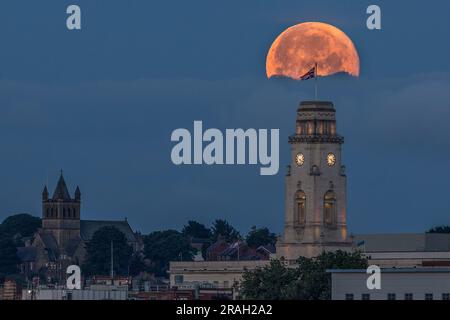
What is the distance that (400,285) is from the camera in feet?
499

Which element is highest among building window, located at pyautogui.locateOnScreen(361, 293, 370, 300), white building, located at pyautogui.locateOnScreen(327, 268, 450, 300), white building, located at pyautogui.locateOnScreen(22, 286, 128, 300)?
white building, located at pyautogui.locateOnScreen(22, 286, 128, 300)

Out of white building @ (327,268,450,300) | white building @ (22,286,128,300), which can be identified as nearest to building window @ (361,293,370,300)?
white building @ (327,268,450,300)

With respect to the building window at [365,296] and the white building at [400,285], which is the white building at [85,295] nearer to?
the white building at [400,285]

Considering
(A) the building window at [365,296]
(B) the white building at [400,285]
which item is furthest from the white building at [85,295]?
(A) the building window at [365,296]

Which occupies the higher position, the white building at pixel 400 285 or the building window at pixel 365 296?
the white building at pixel 400 285

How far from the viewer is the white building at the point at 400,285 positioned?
15025 centimetres

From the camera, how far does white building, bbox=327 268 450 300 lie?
150250 mm

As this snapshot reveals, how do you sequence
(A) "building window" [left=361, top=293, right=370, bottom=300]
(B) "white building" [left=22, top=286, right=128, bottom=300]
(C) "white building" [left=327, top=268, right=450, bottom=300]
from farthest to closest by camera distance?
(B) "white building" [left=22, top=286, right=128, bottom=300] → (C) "white building" [left=327, top=268, right=450, bottom=300] → (A) "building window" [left=361, top=293, right=370, bottom=300]

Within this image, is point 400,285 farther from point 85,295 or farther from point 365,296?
point 85,295

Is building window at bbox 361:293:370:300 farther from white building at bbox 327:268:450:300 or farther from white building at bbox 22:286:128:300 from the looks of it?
white building at bbox 22:286:128:300

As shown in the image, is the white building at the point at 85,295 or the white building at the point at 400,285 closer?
the white building at the point at 400,285

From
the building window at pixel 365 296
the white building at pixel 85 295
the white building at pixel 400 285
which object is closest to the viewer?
the building window at pixel 365 296
